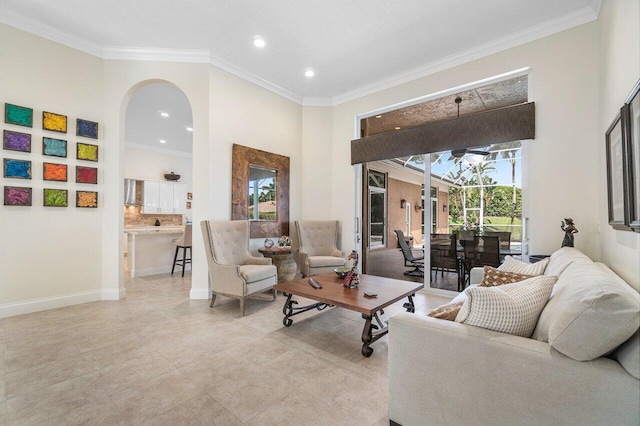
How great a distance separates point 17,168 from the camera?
10.7ft

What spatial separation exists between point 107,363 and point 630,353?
319 cm

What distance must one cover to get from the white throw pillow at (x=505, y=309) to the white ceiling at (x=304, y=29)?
3.17 meters

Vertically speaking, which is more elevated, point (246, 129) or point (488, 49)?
point (488, 49)

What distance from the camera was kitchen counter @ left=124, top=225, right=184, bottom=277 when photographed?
541cm

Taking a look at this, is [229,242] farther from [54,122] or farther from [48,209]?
[54,122]

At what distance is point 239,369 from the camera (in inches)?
86.0

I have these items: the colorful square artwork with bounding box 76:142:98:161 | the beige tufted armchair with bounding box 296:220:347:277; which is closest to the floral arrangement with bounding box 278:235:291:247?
the beige tufted armchair with bounding box 296:220:347:277

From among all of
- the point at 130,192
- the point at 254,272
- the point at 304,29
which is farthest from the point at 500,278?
the point at 130,192

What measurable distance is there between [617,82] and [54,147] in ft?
19.3

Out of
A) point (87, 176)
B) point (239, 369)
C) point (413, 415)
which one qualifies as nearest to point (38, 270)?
point (87, 176)

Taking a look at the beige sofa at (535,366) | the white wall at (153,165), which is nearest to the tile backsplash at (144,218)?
the white wall at (153,165)

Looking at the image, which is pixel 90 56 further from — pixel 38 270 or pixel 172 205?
pixel 172 205

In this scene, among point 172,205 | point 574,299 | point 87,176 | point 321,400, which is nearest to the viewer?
point 574,299

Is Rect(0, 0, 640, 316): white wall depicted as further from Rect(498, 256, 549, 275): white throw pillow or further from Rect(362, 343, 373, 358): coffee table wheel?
Rect(362, 343, 373, 358): coffee table wheel
